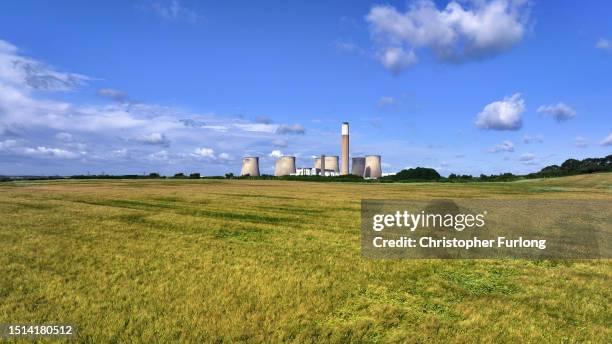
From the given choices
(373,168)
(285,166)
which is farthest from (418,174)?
(285,166)

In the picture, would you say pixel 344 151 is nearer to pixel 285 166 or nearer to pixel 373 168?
pixel 373 168

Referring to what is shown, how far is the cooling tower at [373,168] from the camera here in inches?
6501

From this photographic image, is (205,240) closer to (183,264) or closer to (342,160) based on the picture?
(183,264)

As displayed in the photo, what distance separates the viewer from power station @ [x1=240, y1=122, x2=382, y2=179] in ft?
545

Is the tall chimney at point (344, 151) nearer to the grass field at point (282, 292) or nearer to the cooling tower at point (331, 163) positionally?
the cooling tower at point (331, 163)

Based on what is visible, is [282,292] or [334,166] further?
[334,166]

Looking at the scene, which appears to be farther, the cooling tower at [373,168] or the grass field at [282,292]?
the cooling tower at [373,168]

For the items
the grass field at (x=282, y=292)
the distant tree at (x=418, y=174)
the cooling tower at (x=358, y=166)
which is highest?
the cooling tower at (x=358, y=166)

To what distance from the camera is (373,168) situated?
543 feet

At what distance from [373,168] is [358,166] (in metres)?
10.1

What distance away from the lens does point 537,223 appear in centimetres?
2489

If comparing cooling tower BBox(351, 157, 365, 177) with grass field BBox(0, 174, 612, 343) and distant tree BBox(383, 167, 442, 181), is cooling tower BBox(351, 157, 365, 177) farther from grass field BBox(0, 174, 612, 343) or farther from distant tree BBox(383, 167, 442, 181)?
grass field BBox(0, 174, 612, 343)

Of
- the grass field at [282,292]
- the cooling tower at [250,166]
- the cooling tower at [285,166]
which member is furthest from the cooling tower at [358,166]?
the grass field at [282,292]

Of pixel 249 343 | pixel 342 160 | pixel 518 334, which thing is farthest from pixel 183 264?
pixel 342 160
